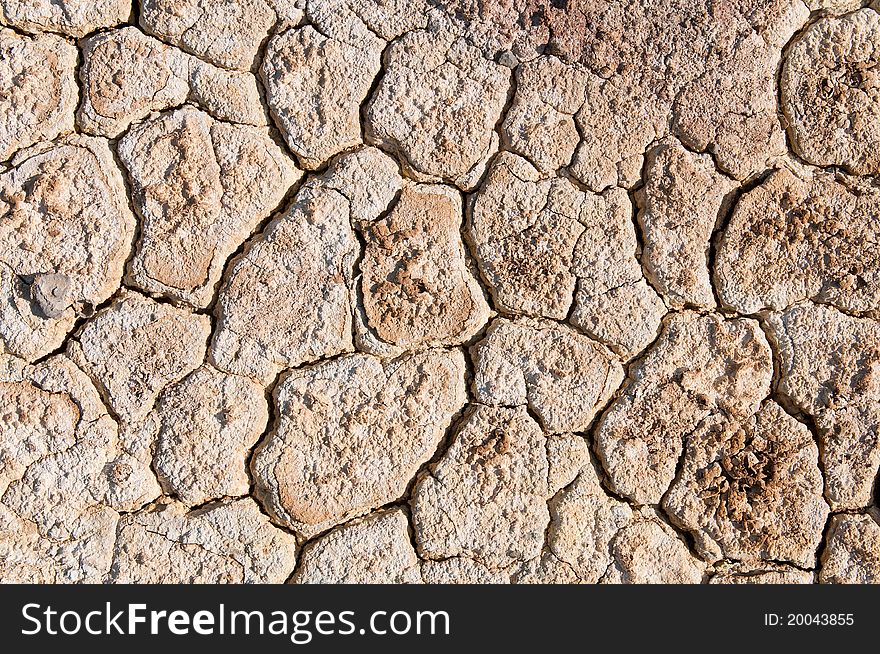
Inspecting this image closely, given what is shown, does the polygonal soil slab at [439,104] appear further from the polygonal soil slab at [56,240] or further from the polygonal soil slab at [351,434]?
the polygonal soil slab at [56,240]

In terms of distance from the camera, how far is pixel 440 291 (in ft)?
7.26

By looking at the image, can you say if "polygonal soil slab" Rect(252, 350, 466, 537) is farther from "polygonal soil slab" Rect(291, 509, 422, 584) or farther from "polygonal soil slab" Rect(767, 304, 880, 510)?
"polygonal soil slab" Rect(767, 304, 880, 510)

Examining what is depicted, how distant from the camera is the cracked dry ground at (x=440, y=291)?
2.16m

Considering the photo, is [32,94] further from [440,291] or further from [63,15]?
[440,291]

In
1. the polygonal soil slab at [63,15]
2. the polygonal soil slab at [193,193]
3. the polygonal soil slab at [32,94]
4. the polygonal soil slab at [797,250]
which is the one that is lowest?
the polygonal soil slab at [797,250]

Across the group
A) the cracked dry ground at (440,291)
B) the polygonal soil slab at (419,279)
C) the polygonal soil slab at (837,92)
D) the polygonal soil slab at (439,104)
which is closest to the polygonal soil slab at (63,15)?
the cracked dry ground at (440,291)

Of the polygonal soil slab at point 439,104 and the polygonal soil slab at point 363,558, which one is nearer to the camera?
the polygonal soil slab at point 363,558

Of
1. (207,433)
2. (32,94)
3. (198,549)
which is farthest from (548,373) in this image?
(32,94)

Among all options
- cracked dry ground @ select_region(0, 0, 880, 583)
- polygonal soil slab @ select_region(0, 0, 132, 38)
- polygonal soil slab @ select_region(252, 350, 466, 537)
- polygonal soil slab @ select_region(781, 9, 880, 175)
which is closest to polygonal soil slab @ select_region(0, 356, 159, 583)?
cracked dry ground @ select_region(0, 0, 880, 583)

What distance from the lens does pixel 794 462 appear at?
85.2 inches

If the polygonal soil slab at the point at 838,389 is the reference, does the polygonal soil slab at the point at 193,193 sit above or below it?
above

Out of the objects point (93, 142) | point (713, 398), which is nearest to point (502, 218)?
point (713, 398)

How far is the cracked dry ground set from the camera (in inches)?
84.9

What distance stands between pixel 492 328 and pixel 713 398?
1.93ft
